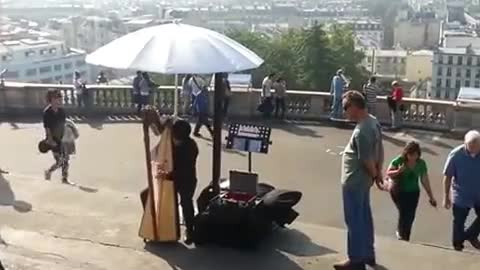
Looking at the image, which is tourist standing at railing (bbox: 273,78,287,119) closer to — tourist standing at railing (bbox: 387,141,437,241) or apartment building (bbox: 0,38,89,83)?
tourist standing at railing (bbox: 387,141,437,241)

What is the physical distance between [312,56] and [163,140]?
45.3 meters

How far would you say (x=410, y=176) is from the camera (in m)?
7.57

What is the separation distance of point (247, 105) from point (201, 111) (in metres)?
2.34

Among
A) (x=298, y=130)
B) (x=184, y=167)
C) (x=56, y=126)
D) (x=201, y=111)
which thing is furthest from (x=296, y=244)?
(x=298, y=130)

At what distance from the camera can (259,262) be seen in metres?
6.68

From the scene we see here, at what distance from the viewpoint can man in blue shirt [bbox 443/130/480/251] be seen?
7133 millimetres

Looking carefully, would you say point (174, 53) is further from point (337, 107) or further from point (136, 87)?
point (136, 87)

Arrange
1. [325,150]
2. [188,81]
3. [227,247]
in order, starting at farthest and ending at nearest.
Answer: [188,81] → [325,150] → [227,247]

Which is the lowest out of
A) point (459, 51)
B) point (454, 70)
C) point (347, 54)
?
point (454, 70)

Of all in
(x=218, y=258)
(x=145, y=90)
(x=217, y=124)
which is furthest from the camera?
(x=145, y=90)

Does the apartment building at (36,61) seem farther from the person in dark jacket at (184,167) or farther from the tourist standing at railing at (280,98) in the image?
the person in dark jacket at (184,167)

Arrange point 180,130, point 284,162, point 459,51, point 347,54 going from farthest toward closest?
point 459,51 < point 347,54 < point 284,162 < point 180,130

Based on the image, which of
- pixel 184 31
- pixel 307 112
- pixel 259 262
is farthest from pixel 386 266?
pixel 307 112

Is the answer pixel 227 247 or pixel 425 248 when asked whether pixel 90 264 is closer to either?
pixel 227 247
